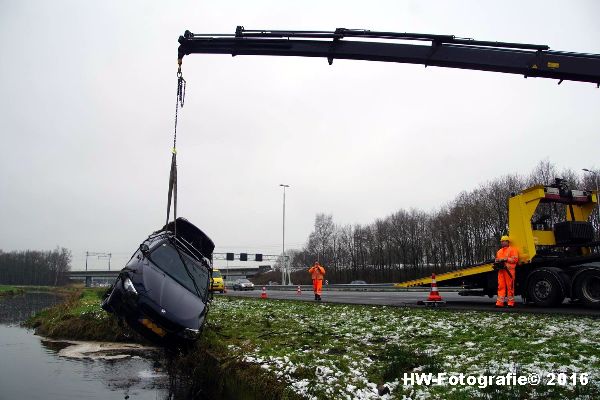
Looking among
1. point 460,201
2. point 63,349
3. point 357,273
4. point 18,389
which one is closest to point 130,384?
point 18,389

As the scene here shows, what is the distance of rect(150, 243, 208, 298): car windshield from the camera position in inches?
343

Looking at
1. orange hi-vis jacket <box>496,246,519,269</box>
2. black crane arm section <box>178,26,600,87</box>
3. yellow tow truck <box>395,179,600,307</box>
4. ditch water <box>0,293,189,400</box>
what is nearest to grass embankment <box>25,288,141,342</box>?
ditch water <box>0,293,189,400</box>

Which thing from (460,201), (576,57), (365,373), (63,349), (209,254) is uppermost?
(460,201)

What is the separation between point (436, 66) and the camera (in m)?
10.8

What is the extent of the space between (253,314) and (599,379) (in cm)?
866

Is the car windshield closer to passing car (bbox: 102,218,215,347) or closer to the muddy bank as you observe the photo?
passing car (bbox: 102,218,215,347)

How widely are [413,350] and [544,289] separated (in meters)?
6.86

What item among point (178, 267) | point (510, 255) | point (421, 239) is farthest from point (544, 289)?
point (421, 239)

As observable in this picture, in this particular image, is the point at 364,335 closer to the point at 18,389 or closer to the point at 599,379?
the point at 599,379

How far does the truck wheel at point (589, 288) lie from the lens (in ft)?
35.2

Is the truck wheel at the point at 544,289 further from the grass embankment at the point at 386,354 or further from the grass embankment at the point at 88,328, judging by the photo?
the grass embankment at the point at 88,328

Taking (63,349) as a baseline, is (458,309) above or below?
above

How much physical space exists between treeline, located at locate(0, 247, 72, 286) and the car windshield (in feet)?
371

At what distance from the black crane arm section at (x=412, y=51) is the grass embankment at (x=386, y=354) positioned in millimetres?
5196
